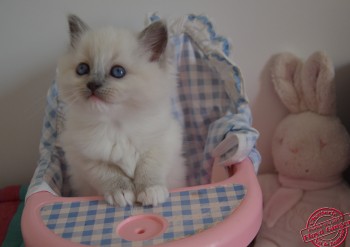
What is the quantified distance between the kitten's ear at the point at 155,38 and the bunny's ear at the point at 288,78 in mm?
694

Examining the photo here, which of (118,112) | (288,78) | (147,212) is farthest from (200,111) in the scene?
(147,212)

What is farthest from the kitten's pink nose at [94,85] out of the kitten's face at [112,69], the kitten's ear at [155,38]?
the kitten's ear at [155,38]

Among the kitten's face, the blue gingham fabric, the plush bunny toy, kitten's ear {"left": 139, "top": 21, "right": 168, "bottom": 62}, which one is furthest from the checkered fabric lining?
the plush bunny toy

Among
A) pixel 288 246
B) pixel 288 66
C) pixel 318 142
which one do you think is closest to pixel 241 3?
pixel 288 66

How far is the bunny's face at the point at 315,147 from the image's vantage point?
1.48 meters

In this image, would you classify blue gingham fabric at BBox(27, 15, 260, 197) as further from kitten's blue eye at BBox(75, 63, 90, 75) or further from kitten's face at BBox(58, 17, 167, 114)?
kitten's blue eye at BBox(75, 63, 90, 75)

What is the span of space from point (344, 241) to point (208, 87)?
809 millimetres

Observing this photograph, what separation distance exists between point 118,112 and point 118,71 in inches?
5.0

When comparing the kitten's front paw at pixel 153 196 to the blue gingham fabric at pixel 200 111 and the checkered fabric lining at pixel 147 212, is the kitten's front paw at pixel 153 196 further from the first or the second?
the blue gingham fabric at pixel 200 111

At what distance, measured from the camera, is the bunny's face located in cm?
148

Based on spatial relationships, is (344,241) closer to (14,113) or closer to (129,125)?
(129,125)

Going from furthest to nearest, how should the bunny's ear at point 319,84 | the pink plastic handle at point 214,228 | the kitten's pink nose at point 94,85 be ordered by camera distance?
the bunny's ear at point 319,84 < the kitten's pink nose at point 94,85 < the pink plastic handle at point 214,228

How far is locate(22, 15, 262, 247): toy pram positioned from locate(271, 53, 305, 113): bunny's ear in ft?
0.99

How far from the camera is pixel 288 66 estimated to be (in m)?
1.54
